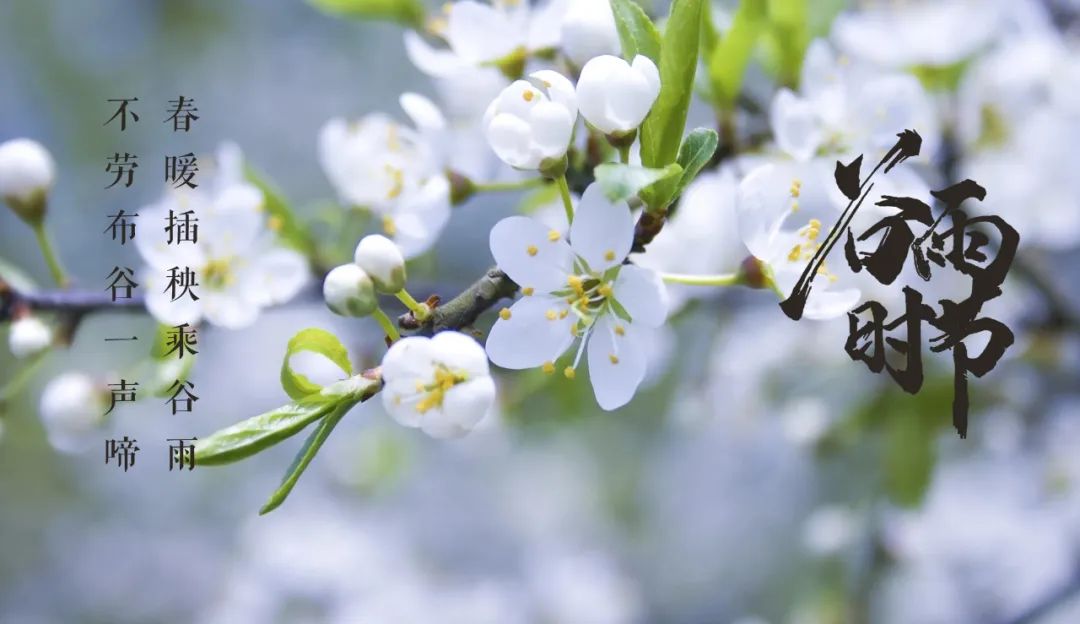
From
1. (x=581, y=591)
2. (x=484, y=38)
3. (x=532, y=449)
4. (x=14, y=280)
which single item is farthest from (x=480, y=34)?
(x=532, y=449)

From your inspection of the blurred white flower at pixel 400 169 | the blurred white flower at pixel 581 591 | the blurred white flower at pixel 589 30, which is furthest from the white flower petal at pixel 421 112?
the blurred white flower at pixel 581 591

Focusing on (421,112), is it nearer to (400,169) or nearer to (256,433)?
(400,169)

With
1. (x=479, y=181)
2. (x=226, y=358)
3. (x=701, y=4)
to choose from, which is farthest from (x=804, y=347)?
(x=226, y=358)

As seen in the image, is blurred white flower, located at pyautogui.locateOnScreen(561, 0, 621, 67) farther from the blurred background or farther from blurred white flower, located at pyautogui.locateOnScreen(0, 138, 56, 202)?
blurred white flower, located at pyautogui.locateOnScreen(0, 138, 56, 202)

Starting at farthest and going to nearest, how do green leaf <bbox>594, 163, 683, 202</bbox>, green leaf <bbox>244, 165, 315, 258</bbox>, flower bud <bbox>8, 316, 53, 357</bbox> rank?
green leaf <bbox>244, 165, 315, 258</bbox>, flower bud <bbox>8, 316, 53, 357</bbox>, green leaf <bbox>594, 163, 683, 202</bbox>

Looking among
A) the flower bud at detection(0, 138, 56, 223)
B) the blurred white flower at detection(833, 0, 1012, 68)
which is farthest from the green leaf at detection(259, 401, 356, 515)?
the blurred white flower at detection(833, 0, 1012, 68)

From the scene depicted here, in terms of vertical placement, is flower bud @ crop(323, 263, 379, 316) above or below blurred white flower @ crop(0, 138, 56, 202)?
above
